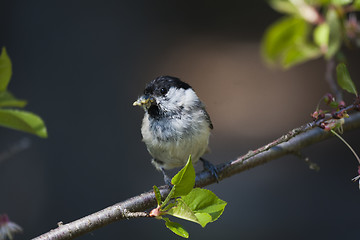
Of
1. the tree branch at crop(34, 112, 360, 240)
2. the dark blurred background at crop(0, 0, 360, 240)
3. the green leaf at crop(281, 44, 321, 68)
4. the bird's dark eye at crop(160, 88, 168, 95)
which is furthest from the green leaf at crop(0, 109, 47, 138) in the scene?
the dark blurred background at crop(0, 0, 360, 240)

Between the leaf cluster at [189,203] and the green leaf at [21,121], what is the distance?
0.46 metres

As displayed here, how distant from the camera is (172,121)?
92.2 inches

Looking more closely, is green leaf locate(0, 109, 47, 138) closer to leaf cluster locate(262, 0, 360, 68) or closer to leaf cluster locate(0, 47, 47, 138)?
leaf cluster locate(0, 47, 47, 138)

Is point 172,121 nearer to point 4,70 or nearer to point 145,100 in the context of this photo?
point 145,100

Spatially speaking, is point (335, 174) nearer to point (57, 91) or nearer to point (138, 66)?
point (138, 66)

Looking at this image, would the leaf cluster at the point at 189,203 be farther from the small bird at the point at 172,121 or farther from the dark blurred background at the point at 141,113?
the dark blurred background at the point at 141,113

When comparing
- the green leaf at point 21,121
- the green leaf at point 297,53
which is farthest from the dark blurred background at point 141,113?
the green leaf at point 21,121

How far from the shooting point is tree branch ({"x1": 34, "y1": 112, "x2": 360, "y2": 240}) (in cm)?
144

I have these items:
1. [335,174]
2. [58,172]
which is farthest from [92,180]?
[335,174]

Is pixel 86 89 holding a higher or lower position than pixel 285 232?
higher

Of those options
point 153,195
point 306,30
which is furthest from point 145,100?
point 306,30

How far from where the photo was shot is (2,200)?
4402 mm

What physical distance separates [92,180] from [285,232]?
196cm

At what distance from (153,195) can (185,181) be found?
1.69 feet
